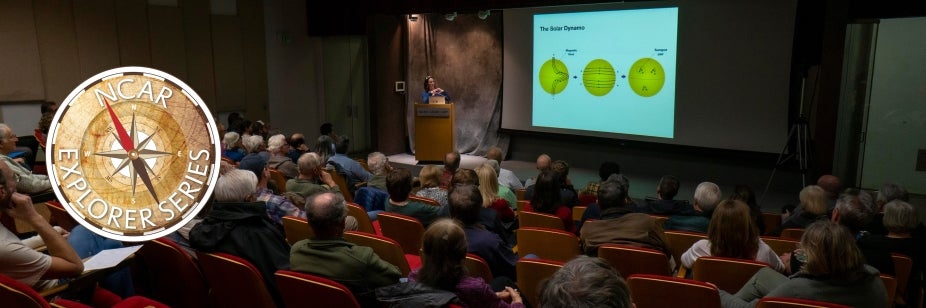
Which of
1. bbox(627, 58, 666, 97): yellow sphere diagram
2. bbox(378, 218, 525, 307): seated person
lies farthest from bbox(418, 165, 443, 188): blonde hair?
bbox(627, 58, 666, 97): yellow sphere diagram

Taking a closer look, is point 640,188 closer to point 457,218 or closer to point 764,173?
point 764,173

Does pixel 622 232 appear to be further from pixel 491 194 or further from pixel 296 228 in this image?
pixel 296 228

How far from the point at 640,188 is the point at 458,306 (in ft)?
20.5

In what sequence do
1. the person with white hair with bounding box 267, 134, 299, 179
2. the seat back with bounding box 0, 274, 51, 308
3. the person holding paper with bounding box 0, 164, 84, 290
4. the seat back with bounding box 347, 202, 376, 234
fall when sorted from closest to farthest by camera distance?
1. the seat back with bounding box 0, 274, 51, 308
2. the person holding paper with bounding box 0, 164, 84, 290
3. the seat back with bounding box 347, 202, 376, 234
4. the person with white hair with bounding box 267, 134, 299, 179

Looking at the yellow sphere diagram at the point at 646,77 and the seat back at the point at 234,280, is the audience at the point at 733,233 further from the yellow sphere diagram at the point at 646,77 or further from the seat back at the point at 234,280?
the yellow sphere diagram at the point at 646,77

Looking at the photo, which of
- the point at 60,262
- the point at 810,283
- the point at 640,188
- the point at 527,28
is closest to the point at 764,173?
the point at 640,188

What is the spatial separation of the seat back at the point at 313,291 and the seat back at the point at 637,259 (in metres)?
1.42

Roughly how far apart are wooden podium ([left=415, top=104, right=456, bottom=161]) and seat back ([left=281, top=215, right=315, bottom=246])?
5.84 m

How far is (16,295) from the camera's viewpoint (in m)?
1.91

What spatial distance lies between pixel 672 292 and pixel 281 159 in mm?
4410

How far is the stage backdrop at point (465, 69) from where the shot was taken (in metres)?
10.1

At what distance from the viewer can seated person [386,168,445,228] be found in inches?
161

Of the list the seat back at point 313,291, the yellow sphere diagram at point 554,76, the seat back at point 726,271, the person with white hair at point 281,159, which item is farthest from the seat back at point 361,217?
the yellow sphere diagram at point 554,76

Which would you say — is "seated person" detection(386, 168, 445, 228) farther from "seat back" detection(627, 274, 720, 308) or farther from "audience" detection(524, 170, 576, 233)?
"seat back" detection(627, 274, 720, 308)
